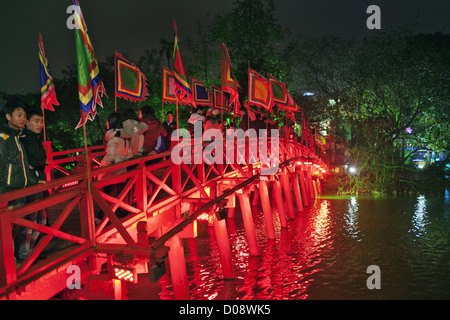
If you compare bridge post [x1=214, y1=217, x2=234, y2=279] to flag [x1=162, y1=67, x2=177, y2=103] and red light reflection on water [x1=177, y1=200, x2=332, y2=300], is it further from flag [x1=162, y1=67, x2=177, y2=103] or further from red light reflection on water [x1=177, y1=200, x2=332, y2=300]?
flag [x1=162, y1=67, x2=177, y2=103]

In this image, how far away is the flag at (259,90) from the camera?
13.7 metres

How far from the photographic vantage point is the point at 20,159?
4738 millimetres

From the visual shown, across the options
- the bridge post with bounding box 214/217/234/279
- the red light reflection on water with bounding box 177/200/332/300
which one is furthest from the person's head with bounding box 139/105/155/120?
the red light reflection on water with bounding box 177/200/332/300

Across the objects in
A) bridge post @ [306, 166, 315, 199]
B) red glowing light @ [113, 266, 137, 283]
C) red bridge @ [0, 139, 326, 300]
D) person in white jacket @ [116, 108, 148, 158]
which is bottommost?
bridge post @ [306, 166, 315, 199]

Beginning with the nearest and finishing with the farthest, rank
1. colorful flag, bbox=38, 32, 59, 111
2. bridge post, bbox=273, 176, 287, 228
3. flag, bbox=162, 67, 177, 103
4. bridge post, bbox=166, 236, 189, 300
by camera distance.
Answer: bridge post, bbox=166, 236, 189, 300
colorful flag, bbox=38, 32, 59, 111
flag, bbox=162, 67, 177, 103
bridge post, bbox=273, 176, 287, 228

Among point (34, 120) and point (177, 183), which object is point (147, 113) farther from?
point (34, 120)

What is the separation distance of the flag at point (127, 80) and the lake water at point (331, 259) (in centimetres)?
597

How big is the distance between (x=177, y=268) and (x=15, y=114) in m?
A: 4.13

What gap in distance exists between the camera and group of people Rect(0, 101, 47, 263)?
4582 mm

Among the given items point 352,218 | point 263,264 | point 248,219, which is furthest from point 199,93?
point 352,218

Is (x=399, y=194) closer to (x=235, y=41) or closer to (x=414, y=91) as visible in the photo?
(x=414, y=91)
